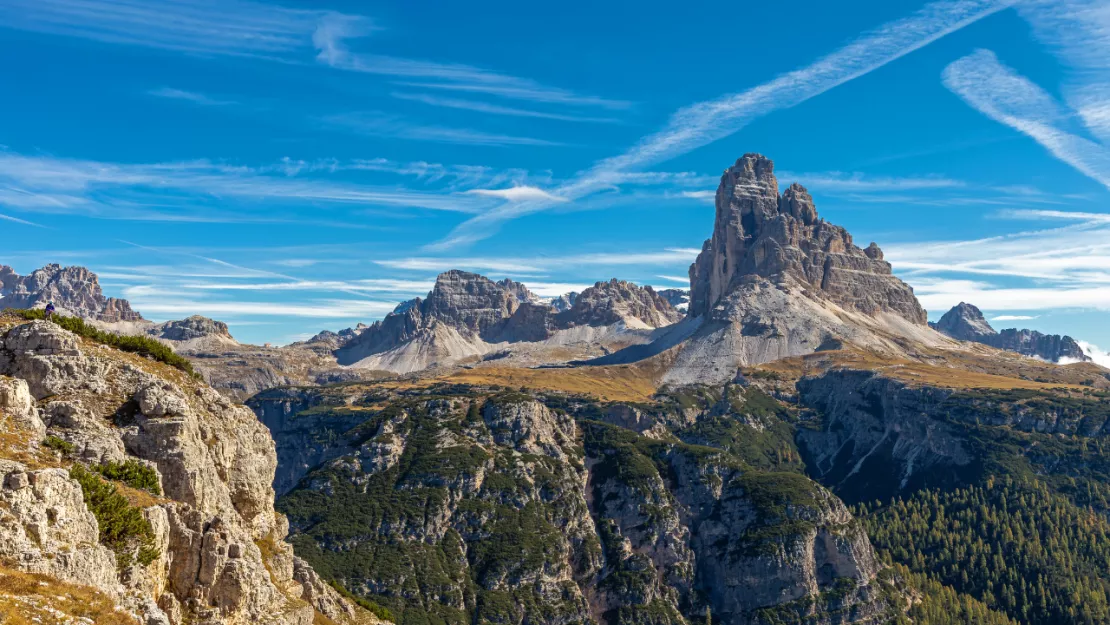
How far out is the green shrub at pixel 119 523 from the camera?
57.2 m

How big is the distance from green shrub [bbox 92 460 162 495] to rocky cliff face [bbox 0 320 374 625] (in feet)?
0.37

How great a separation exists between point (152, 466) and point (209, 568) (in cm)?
1240

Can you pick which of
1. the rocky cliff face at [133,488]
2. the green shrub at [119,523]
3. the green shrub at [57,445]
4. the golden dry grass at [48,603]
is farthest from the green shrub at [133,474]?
the golden dry grass at [48,603]

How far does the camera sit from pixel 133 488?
6700 cm

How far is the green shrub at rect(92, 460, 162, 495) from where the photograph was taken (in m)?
67.6

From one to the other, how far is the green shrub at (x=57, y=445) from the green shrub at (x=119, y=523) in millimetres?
5118

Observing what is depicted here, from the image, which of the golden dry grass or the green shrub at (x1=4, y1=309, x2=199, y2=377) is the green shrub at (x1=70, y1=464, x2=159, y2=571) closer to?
the golden dry grass

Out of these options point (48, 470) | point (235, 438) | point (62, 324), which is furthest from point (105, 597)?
point (62, 324)

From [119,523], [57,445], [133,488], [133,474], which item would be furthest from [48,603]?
[133,474]

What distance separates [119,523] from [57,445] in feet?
40.0

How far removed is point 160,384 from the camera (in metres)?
79.1

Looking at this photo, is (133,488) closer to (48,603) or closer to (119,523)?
(119,523)

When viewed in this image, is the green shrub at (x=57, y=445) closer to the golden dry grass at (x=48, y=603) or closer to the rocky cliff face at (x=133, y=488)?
the rocky cliff face at (x=133, y=488)

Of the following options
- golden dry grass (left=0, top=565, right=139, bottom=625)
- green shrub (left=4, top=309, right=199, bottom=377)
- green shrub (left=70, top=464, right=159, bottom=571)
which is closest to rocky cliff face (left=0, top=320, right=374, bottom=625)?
green shrub (left=70, top=464, right=159, bottom=571)
